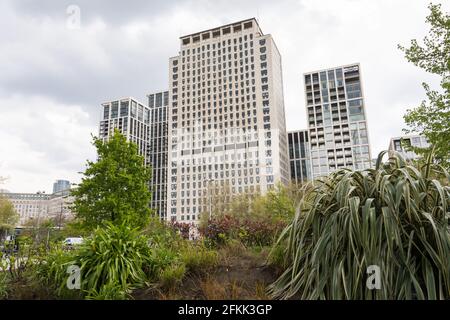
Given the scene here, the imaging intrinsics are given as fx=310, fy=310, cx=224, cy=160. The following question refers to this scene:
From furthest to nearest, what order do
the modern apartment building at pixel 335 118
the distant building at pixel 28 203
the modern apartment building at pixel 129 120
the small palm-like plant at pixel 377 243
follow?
1. the modern apartment building at pixel 129 120
2. the distant building at pixel 28 203
3. the modern apartment building at pixel 335 118
4. the small palm-like plant at pixel 377 243

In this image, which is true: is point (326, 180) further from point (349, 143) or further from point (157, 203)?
point (157, 203)

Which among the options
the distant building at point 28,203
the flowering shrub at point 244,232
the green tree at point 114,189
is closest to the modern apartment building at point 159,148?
the distant building at point 28,203

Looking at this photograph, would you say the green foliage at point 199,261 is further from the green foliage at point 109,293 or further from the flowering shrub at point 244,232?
the flowering shrub at point 244,232

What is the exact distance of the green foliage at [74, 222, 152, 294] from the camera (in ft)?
13.7

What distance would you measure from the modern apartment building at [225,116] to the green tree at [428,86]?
7217 centimetres

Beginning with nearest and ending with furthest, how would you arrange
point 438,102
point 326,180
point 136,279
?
point 136,279 → point 326,180 → point 438,102

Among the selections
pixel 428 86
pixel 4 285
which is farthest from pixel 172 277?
pixel 428 86

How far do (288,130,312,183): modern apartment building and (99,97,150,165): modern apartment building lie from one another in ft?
193

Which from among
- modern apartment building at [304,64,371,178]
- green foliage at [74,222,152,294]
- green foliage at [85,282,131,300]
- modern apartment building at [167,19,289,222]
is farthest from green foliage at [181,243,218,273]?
modern apartment building at [304,64,371,178]

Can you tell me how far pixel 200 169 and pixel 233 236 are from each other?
83434mm

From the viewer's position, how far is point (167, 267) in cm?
467

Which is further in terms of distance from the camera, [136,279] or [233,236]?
[233,236]

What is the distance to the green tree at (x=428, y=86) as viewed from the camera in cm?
833

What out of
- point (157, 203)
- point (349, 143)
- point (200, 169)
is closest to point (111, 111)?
point (157, 203)
